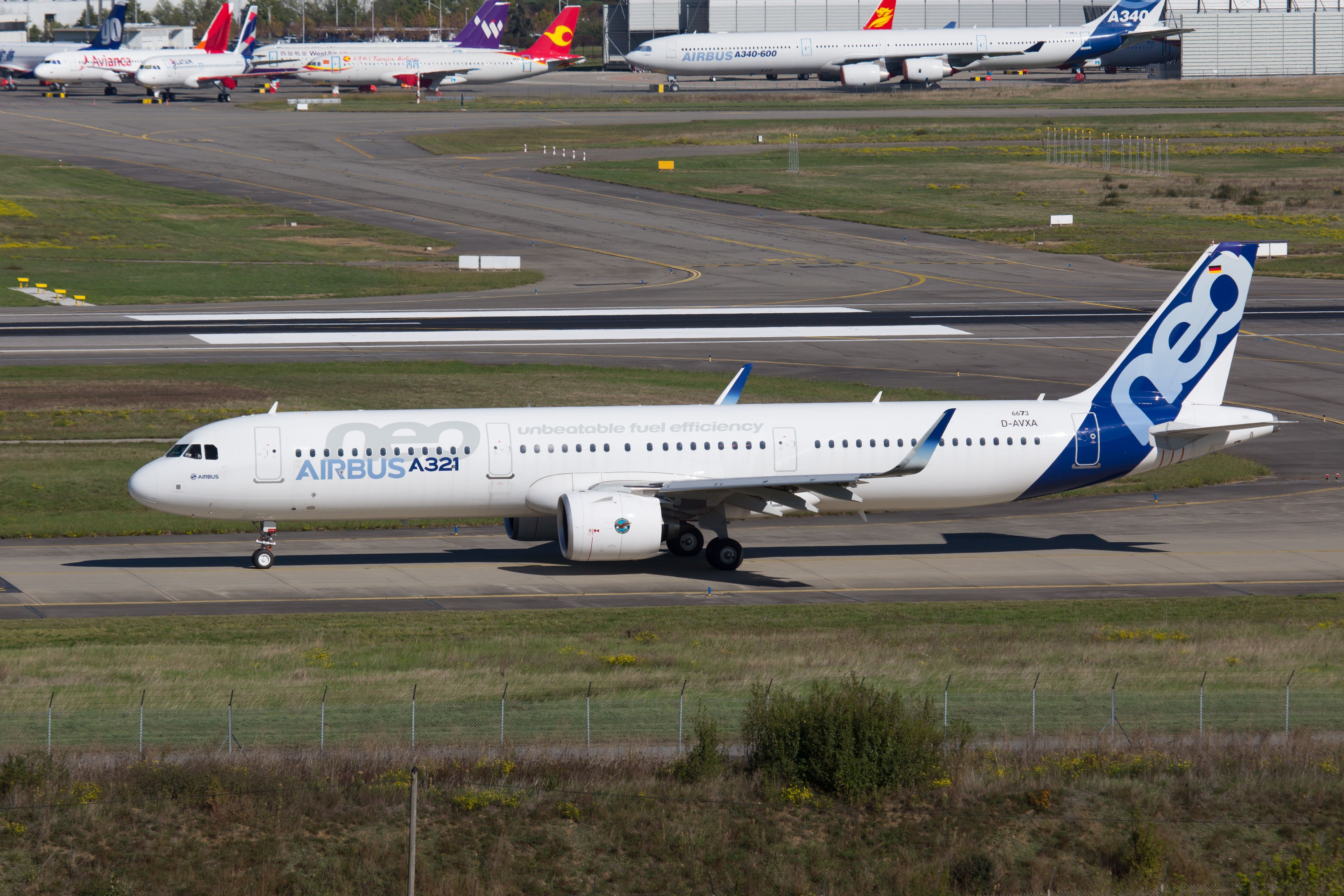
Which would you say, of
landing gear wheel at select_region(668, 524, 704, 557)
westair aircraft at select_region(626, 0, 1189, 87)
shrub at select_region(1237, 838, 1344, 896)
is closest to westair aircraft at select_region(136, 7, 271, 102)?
westair aircraft at select_region(626, 0, 1189, 87)

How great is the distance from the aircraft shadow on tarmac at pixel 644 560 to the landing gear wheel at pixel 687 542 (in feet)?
1.47

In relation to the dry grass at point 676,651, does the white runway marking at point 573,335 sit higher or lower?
higher

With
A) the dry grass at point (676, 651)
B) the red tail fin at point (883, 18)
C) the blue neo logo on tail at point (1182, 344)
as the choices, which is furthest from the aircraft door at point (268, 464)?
the red tail fin at point (883, 18)

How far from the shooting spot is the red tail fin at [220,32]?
17450 centimetres

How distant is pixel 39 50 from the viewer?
199875 mm

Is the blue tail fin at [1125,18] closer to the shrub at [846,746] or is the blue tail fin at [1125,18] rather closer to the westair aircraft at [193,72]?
the westair aircraft at [193,72]

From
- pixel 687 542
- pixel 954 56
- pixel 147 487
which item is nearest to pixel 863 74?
pixel 954 56

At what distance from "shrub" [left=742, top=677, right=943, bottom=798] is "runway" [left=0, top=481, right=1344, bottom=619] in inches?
529

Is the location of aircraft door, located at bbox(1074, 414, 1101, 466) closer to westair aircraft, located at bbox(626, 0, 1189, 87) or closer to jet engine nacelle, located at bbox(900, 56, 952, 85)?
westair aircraft, located at bbox(626, 0, 1189, 87)

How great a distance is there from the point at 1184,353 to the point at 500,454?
20629 mm

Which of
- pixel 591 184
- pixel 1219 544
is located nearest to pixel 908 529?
pixel 1219 544

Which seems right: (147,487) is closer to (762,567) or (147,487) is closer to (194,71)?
(762,567)

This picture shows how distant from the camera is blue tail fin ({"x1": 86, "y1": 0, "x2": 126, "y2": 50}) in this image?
183000 mm

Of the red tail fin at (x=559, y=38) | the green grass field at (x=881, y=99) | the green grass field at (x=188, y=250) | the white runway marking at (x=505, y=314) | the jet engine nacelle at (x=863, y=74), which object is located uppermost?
the red tail fin at (x=559, y=38)
